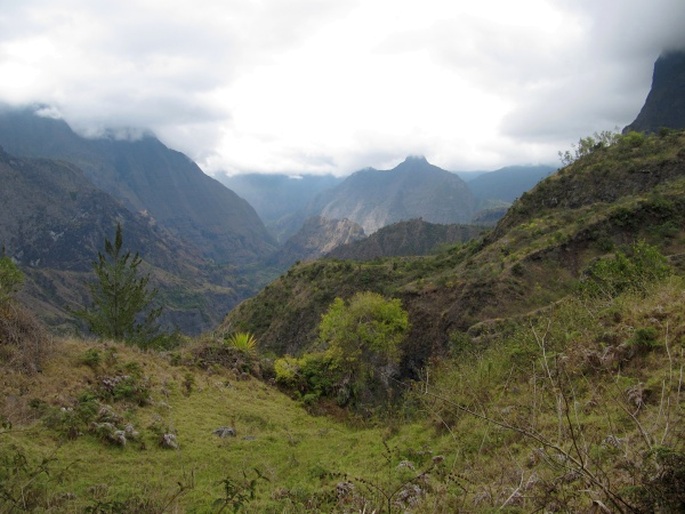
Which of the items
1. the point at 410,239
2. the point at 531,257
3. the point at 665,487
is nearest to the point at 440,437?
the point at 665,487

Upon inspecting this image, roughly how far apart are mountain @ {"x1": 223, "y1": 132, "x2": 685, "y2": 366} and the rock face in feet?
282

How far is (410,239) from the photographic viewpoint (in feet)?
419

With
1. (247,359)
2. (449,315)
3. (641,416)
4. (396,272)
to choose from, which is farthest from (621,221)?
(641,416)

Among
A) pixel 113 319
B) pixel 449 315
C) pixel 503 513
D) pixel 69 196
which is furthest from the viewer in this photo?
pixel 69 196

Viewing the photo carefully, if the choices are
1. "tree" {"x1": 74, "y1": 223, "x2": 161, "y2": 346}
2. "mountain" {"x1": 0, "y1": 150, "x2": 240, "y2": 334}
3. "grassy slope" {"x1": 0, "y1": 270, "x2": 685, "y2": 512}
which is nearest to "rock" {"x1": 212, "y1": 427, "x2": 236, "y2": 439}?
"grassy slope" {"x1": 0, "y1": 270, "x2": 685, "y2": 512}

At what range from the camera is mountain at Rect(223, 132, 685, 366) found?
1065 inches

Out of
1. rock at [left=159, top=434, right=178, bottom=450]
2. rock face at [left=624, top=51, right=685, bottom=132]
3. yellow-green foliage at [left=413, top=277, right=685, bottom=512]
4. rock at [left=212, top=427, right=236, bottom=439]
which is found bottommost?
rock at [left=212, top=427, right=236, bottom=439]

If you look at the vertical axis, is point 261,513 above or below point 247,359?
above

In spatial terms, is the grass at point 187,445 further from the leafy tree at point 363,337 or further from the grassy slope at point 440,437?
the leafy tree at point 363,337

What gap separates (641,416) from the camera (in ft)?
16.1

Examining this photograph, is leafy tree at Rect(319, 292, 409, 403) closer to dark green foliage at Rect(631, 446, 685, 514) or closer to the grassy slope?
the grassy slope

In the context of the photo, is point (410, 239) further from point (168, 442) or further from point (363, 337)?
point (168, 442)

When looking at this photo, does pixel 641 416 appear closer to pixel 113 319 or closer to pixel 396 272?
pixel 113 319

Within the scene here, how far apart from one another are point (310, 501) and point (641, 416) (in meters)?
3.84
